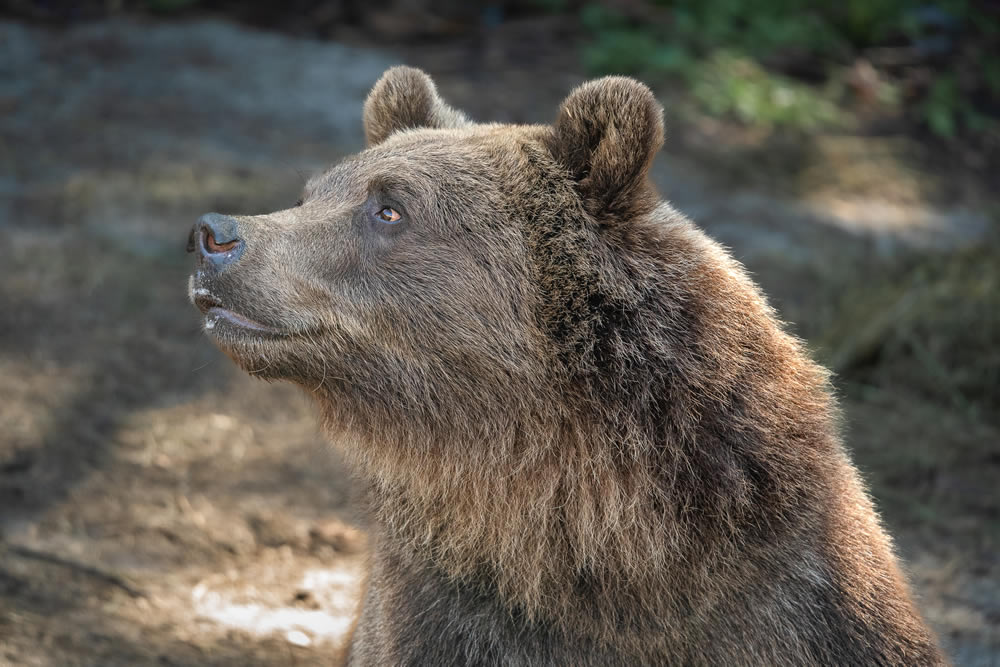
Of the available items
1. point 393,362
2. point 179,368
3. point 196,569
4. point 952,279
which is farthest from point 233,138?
Answer: point 393,362

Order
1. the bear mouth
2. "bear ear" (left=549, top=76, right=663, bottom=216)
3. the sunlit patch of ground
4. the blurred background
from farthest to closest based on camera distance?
the blurred background
the sunlit patch of ground
the bear mouth
"bear ear" (left=549, top=76, right=663, bottom=216)

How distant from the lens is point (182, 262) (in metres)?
7.59

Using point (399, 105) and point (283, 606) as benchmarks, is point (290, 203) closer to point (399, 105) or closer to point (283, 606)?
point (283, 606)

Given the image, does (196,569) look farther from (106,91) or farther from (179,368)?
(106,91)

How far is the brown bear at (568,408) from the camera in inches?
119

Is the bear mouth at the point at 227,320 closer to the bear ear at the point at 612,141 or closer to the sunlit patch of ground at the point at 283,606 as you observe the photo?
the bear ear at the point at 612,141

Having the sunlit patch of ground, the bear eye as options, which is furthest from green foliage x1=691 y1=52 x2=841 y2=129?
the bear eye

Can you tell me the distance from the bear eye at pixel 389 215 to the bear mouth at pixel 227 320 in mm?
475

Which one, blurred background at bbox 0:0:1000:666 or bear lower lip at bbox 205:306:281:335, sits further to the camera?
blurred background at bbox 0:0:1000:666

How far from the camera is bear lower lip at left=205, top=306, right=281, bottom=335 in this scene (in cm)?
314

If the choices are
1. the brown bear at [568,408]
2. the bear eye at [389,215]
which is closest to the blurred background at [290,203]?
the brown bear at [568,408]

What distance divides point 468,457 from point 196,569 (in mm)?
2196

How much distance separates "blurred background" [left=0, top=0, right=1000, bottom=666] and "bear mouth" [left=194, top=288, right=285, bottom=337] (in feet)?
2.18

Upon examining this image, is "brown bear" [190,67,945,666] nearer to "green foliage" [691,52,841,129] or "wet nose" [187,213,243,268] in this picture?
"wet nose" [187,213,243,268]
